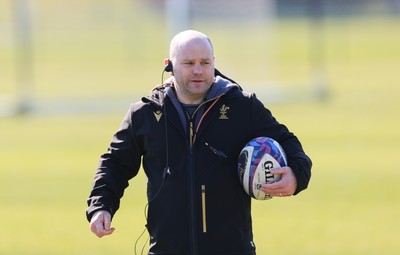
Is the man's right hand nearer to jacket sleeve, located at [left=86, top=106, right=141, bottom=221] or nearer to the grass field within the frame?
jacket sleeve, located at [left=86, top=106, right=141, bottom=221]

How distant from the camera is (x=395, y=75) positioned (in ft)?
148

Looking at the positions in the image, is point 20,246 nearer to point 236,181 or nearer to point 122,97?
point 236,181

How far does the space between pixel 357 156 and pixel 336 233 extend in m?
7.84

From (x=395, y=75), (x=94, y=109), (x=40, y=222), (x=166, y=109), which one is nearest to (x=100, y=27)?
(x=395, y=75)

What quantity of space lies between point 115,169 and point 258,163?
957 mm

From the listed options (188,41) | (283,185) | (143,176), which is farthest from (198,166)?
(143,176)

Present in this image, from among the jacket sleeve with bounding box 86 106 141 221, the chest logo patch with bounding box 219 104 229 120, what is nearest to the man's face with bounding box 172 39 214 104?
the chest logo patch with bounding box 219 104 229 120

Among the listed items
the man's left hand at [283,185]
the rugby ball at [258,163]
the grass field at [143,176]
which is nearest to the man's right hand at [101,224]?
the rugby ball at [258,163]

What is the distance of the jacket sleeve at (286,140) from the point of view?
7.22m

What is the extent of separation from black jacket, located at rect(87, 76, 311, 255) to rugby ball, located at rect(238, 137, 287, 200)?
9cm

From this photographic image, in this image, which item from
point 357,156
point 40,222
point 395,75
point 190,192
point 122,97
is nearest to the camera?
point 190,192

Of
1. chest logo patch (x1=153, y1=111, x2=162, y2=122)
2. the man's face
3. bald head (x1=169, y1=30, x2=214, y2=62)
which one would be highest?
bald head (x1=169, y1=30, x2=214, y2=62)

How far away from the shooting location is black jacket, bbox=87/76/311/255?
7.18 metres

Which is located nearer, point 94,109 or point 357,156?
point 357,156
